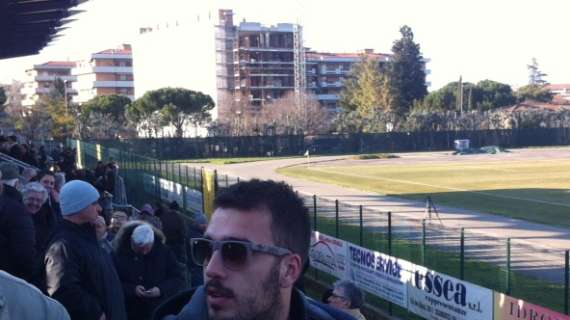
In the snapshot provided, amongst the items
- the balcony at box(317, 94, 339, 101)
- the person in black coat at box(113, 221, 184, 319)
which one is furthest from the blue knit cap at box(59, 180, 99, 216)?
the balcony at box(317, 94, 339, 101)

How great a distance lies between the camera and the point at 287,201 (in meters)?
2.35

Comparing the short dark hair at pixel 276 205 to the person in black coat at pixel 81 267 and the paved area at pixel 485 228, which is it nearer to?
the person in black coat at pixel 81 267

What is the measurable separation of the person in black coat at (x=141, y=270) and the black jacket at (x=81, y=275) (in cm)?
122

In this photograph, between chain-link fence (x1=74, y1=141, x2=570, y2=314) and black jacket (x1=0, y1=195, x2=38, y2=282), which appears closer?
black jacket (x1=0, y1=195, x2=38, y2=282)

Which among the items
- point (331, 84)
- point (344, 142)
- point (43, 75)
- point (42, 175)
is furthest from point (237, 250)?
point (43, 75)

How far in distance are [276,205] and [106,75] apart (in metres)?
140

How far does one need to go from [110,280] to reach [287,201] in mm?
2694

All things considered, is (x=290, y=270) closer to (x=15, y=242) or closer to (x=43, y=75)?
(x=15, y=242)

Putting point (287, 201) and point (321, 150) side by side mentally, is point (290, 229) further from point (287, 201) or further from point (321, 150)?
point (321, 150)

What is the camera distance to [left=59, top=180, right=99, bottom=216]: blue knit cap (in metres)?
4.73

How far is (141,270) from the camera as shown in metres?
6.14

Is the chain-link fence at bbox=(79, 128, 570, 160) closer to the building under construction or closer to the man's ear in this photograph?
the building under construction

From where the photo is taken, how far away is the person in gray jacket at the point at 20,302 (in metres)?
1.76

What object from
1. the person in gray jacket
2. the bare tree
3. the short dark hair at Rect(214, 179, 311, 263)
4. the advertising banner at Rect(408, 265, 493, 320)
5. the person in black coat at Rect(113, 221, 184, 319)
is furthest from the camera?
the bare tree
